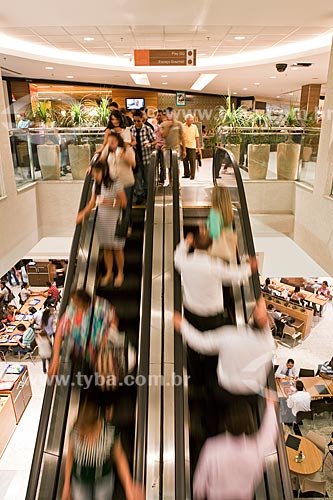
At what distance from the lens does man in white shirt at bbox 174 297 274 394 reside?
2590mm

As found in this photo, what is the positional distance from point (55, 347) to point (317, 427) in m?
6.51

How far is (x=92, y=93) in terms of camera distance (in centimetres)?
1747

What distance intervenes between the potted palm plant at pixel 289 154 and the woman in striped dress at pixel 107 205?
5349mm

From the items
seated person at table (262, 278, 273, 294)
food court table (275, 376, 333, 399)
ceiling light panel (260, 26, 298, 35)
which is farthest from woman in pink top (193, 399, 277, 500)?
seated person at table (262, 278, 273, 294)

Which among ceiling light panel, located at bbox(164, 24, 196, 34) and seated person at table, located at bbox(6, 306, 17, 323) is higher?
ceiling light panel, located at bbox(164, 24, 196, 34)

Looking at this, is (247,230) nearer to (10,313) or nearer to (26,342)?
(26,342)

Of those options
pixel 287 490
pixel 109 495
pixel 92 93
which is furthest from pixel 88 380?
pixel 92 93

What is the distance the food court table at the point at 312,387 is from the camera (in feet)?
25.5

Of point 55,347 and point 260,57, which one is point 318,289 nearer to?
point 260,57

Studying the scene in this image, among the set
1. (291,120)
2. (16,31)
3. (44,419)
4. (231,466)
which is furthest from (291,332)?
(16,31)

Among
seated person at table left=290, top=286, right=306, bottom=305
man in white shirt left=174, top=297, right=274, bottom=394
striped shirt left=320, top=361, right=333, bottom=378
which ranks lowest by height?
seated person at table left=290, top=286, right=306, bottom=305

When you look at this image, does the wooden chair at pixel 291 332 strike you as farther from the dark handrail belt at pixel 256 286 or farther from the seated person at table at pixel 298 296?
the dark handrail belt at pixel 256 286

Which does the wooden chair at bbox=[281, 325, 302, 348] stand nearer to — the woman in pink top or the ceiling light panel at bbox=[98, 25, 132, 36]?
the ceiling light panel at bbox=[98, 25, 132, 36]

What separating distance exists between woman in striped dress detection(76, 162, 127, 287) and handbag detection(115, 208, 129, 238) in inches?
5.4
